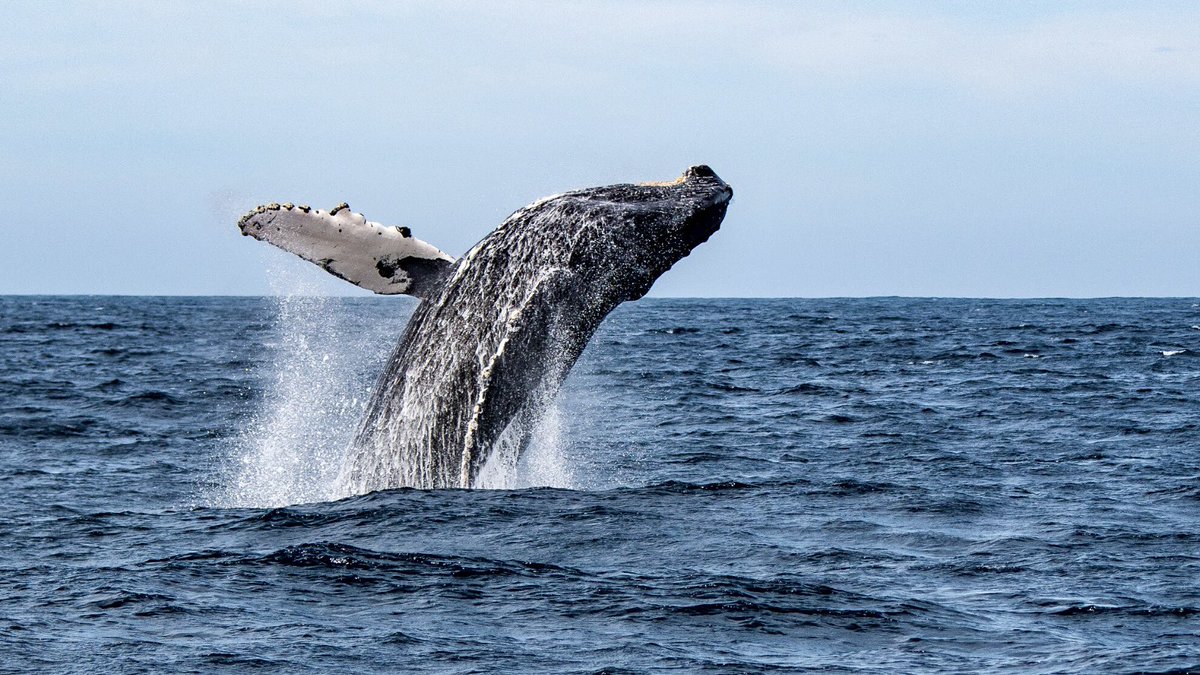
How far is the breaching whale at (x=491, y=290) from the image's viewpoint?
837 cm

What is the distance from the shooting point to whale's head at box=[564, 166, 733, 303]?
8.34 metres

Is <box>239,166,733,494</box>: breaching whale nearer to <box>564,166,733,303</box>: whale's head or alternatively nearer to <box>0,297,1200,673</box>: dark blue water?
<box>564,166,733,303</box>: whale's head

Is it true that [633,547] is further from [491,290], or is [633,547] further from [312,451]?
[312,451]

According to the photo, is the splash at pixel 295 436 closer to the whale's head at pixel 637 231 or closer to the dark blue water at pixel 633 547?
the dark blue water at pixel 633 547

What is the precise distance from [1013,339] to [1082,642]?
36822 millimetres

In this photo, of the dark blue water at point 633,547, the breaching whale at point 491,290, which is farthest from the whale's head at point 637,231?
the dark blue water at point 633,547

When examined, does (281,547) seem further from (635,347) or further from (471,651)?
(635,347)

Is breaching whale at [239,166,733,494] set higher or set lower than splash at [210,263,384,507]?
higher

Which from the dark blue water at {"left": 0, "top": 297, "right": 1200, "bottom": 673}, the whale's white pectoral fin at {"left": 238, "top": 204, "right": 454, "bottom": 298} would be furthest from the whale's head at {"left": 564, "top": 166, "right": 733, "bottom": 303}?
the dark blue water at {"left": 0, "top": 297, "right": 1200, "bottom": 673}

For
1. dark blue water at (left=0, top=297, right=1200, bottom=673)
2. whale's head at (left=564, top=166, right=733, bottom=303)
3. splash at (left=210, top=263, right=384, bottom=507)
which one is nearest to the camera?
dark blue water at (left=0, top=297, right=1200, bottom=673)

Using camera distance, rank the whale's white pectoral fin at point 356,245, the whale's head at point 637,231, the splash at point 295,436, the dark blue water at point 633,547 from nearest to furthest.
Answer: the dark blue water at point 633,547 < the whale's head at point 637,231 < the whale's white pectoral fin at point 356,245 < the splash at point 295,436

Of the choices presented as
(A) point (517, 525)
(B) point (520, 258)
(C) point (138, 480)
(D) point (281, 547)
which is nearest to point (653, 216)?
(B) point (520, 258)

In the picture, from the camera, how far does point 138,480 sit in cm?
1298

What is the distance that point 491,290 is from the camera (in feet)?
27.8
